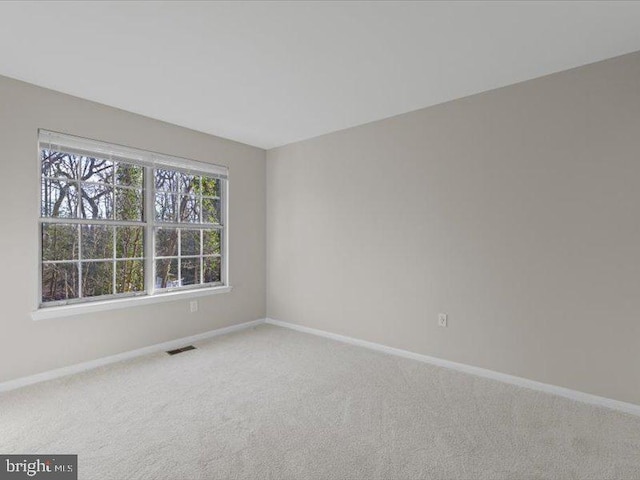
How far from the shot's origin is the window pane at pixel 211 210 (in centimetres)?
398

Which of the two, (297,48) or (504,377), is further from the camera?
(504,377)

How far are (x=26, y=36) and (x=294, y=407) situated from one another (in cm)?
297

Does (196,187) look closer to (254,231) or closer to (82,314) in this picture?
(254,231)

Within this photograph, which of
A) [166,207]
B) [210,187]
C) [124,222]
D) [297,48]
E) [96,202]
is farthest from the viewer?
[210,187]

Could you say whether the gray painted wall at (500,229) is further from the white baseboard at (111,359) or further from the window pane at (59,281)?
the window pane at (59,281)

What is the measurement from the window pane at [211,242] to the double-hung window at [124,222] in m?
0.01

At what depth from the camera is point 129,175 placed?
3.34 meters

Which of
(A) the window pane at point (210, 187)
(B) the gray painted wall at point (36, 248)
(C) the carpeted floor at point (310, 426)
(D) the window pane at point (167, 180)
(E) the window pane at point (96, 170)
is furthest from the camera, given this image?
(A) the window pane at point (210, 187)

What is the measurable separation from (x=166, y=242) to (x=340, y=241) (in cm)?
194

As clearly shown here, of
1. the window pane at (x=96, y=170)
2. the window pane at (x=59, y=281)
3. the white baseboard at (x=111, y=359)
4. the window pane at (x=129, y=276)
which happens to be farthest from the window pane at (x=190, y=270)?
the window pane at (x=96, y=170)

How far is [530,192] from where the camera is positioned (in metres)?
2.64

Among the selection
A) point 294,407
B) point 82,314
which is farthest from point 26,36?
point 294,407

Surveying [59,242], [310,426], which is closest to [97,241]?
[59,242]

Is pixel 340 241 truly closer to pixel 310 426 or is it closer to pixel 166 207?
pixel 166 207
